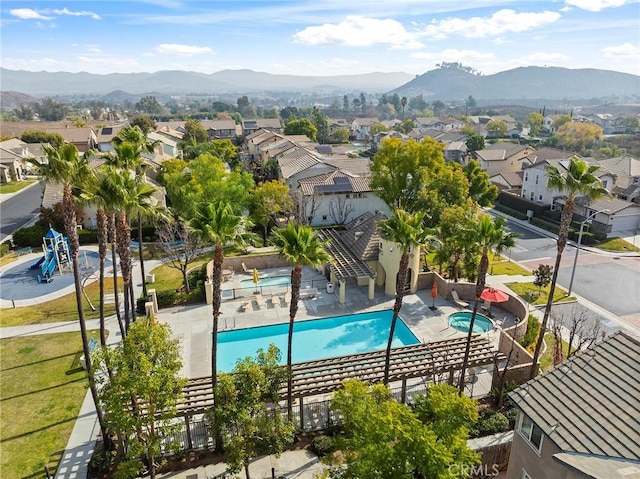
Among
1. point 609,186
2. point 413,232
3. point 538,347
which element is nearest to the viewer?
point 413,232

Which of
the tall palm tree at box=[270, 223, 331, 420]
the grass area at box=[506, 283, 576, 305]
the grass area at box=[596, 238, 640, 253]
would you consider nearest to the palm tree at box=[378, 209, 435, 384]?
the tall palm tree at box=[270, 223, 331, 420]

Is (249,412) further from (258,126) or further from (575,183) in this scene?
(258,126)

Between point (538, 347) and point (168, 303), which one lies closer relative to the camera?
point (538, 347)

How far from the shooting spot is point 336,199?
171ft

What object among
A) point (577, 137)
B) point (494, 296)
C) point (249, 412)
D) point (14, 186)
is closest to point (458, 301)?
point (494, 296)

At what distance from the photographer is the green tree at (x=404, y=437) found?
11953 mm

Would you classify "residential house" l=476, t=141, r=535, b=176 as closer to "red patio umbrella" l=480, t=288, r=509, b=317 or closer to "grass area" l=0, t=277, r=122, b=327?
"red patio umbrella" l=480, t=288, r=509, b=317

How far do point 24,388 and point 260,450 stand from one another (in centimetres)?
1455

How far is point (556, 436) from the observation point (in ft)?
45.0

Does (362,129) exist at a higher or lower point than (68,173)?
lower

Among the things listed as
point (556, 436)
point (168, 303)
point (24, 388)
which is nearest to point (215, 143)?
point (168, 303)

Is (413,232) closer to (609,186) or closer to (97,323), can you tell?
(97,323)

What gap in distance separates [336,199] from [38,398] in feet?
119

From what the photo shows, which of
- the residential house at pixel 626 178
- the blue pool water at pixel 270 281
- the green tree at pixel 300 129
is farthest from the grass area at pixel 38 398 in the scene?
the green tree at pixel 300 129
